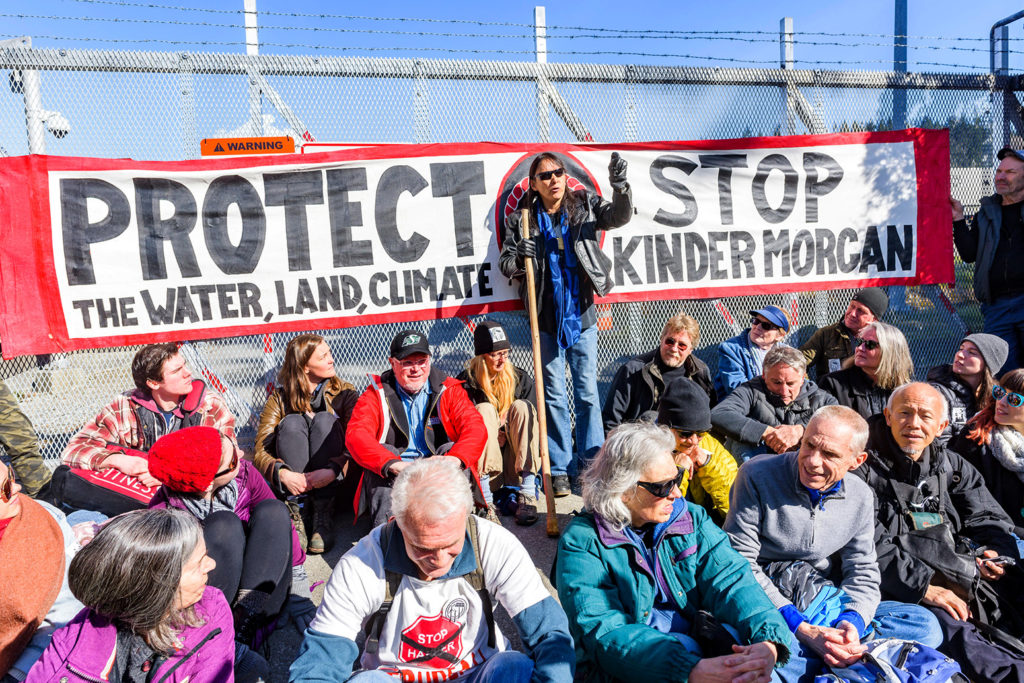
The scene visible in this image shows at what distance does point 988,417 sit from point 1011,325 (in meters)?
1.71

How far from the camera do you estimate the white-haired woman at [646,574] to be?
2318 millimetres

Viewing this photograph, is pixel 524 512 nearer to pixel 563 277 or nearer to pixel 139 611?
pixel 563 277

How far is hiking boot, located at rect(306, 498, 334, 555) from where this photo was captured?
12.6 feet

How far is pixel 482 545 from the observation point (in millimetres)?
2309

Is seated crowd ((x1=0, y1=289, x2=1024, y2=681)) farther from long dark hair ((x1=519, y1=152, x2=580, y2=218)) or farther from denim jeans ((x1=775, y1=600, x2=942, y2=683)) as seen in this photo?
long dark hair ((x1=519, y1=152, x2=580, y2=218))

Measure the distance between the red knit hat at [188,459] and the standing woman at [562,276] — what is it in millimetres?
2162

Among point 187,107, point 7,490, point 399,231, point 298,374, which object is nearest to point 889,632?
point 298,374

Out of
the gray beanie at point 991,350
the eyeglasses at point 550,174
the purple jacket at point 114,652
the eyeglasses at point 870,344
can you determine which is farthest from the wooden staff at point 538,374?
the gray beanie at point 991,350

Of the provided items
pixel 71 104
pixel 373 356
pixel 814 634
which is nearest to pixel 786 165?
pixel 373 356

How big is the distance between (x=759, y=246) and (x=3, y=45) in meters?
5.04

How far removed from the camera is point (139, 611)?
198cm

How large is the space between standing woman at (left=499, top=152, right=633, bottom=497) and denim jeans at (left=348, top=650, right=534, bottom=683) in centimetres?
225

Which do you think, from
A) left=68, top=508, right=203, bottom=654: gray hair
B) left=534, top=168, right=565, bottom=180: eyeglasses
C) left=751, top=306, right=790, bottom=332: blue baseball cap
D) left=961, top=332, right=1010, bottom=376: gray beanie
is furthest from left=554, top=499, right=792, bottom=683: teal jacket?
left=961, top=332, right=1010, bottom=376: gray beanie

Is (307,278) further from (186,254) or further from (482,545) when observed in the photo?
(482,545)
